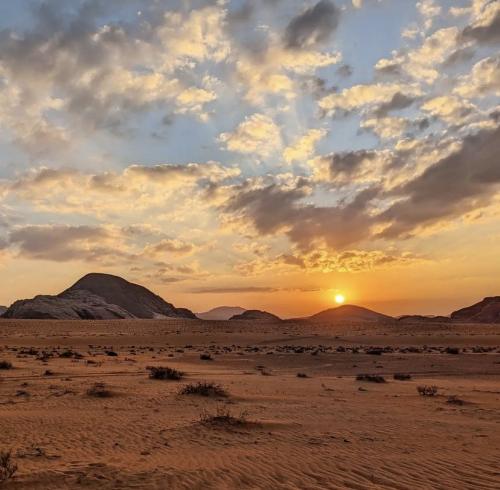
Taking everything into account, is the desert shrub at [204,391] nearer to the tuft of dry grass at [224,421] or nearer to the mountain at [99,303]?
the tuft of dry grass at [224,421]

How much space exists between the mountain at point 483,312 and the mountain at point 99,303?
91.7 m

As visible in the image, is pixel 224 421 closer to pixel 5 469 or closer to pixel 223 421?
pixel 223 421

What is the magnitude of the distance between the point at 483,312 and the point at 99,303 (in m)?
108

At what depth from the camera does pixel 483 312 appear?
14962 centimetres

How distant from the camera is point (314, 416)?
1340cm

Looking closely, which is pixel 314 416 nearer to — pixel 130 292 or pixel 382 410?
pixel 382 410

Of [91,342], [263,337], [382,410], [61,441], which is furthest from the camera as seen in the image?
[263,337]

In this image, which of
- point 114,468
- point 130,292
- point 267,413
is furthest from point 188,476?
point 130,292

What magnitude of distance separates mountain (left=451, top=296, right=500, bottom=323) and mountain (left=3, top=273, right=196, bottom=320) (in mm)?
91681

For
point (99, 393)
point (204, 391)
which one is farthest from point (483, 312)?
point (99, 393)

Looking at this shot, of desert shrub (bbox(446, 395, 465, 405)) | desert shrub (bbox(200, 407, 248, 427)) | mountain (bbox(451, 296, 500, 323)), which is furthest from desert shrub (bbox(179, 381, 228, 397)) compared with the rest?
mountain (bbox(451, 296, 500, 323))

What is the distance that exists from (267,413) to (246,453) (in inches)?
177

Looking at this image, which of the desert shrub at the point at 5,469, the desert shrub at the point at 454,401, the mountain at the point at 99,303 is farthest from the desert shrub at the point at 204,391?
the mountain at the point at 99,303

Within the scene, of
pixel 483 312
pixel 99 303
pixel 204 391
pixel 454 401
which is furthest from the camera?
pixel 483 312
